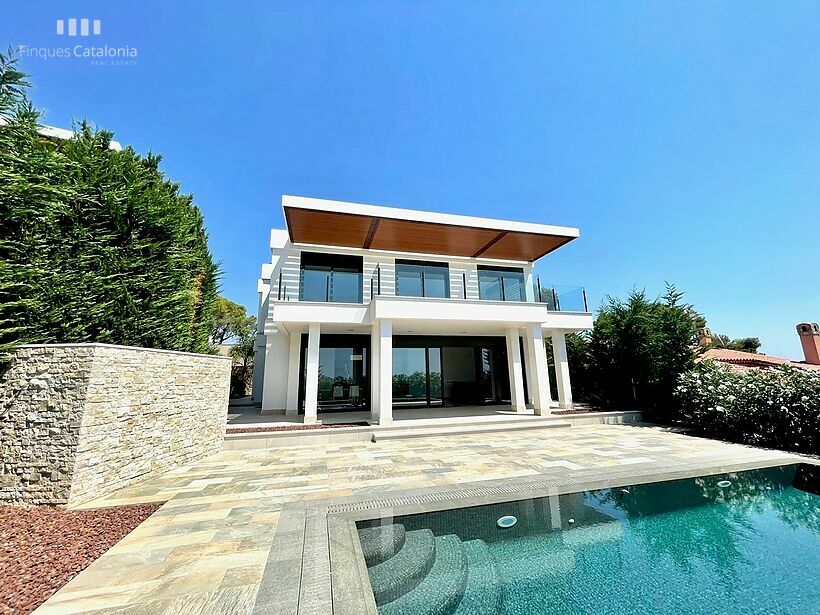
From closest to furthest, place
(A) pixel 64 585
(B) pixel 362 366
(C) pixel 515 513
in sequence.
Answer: (A) pixel 64 585, (C) pixel 515 513, (B) pixel 362 366

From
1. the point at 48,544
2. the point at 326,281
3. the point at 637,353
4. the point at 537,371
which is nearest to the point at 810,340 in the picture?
the point at 637,353

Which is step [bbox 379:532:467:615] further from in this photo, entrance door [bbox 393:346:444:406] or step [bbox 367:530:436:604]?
entrance door [bbox 393:346:444:406]

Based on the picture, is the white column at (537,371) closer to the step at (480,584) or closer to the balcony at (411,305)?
the balcony at (411,305)

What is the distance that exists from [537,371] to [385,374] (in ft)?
18.0

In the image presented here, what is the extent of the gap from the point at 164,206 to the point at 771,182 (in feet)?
62.7

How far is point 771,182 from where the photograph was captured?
38.0 ft

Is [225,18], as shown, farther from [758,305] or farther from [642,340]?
[758,305]

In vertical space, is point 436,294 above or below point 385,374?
above

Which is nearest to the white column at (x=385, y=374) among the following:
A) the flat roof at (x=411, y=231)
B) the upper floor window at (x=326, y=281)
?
the upper floor window at (x=326, y=281)

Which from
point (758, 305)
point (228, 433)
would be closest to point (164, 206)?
point (228, 433)

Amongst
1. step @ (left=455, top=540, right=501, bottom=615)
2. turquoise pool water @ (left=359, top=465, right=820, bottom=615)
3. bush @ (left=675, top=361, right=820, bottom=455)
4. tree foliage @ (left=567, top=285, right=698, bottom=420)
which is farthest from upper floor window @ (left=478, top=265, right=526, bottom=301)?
step @ (left=455, top=540, right=501, bottom=615)

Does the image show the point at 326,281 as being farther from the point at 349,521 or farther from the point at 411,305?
the point at 349,521

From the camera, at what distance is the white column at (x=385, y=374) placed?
9266mm

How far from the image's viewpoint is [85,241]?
5113 mm
